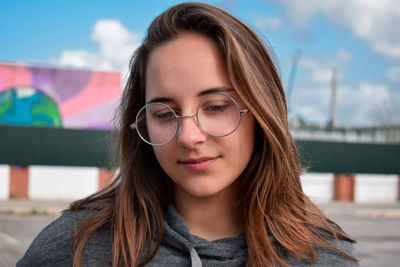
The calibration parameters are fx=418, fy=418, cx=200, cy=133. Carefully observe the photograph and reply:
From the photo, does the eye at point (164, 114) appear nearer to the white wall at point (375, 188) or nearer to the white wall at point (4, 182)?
the white wall at point (4, 182)

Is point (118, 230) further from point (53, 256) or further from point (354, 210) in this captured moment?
point (354, 210)

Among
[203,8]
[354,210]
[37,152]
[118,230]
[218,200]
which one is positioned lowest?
[354,210]

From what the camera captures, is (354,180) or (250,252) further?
(354,180)

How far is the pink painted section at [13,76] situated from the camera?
747 inches

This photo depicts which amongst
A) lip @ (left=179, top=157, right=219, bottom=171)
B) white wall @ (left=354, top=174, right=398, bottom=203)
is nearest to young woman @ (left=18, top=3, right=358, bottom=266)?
lip @ (left=179, top=157, right=219, bottom=171)

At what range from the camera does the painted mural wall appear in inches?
746

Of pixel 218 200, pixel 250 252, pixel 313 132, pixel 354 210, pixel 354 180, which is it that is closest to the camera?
pixel 250 252

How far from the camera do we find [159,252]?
1.71 m

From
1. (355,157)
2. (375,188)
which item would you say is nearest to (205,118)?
(355,157)

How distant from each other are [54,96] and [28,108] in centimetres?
126

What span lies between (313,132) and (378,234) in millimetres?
12441

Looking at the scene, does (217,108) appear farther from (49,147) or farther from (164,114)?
(49,147)

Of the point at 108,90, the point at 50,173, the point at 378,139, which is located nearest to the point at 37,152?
the point at 50,173

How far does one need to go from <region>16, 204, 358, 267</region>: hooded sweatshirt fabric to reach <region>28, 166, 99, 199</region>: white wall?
Answer: 15259 millimetres
